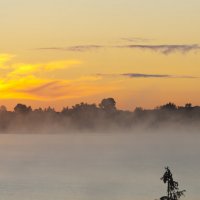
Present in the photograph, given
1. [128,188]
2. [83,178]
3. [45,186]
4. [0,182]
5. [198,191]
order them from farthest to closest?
1. [83,178]
2. [0,182]
3. [45,186]
4. [128,188]
5. [198,191]

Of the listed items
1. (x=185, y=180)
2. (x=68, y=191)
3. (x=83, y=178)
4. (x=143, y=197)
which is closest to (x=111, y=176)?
(x=83, y=178)

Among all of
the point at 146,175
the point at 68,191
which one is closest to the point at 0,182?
the point at 68,191

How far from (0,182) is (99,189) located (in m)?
28.1

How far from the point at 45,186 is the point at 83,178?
66.1ft

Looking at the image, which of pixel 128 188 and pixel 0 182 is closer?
pixel 128 188

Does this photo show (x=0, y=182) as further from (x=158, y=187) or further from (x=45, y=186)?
(x=158, y=187)

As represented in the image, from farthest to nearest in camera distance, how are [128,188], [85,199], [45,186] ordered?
[45,186], [128,188], [85,199]

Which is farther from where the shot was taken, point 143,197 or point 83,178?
point 83,178

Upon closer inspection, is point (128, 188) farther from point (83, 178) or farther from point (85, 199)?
point (83, 178)

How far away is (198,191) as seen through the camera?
110 meters

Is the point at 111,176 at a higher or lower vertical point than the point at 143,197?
higher

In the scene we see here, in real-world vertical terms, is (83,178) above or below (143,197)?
above

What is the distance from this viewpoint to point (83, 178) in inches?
5689

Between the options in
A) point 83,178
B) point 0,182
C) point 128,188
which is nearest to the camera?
point 128,188
